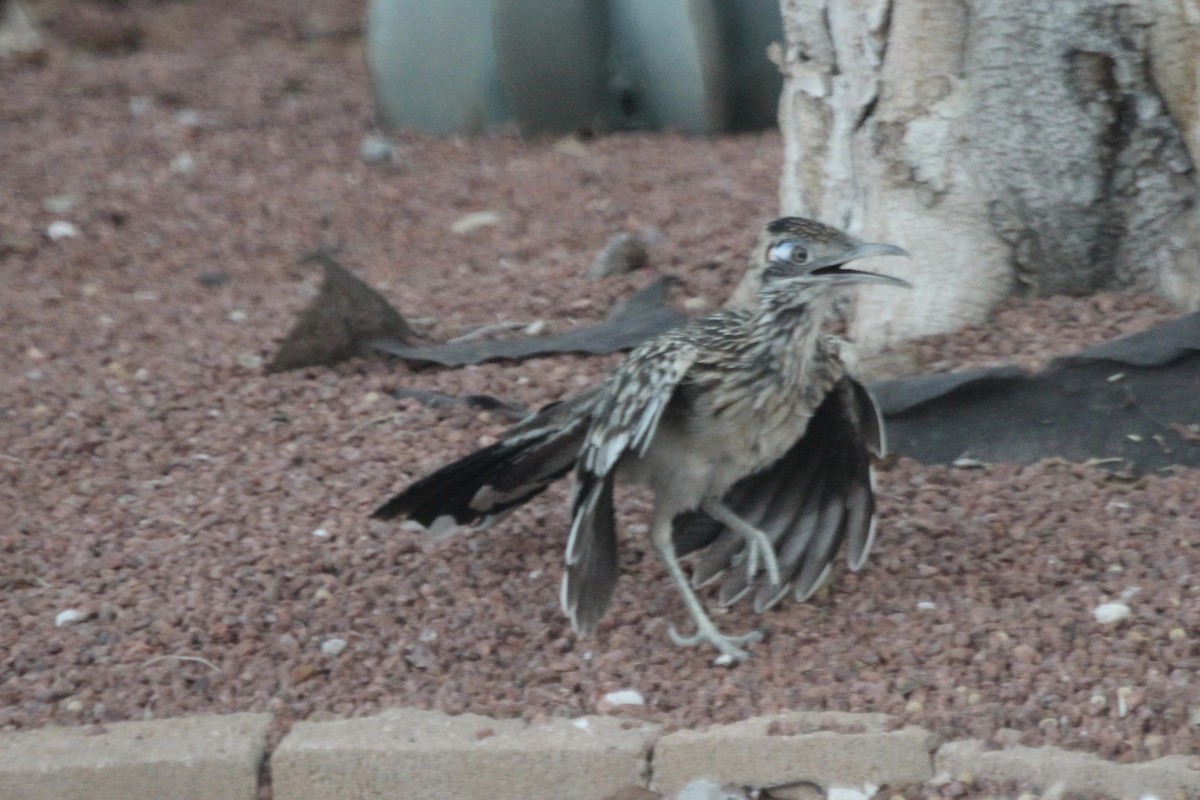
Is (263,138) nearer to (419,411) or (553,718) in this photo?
(419,411)

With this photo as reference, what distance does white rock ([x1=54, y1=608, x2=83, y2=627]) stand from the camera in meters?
4.53

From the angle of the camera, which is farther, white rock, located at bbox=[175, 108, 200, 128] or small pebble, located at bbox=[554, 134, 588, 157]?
white rock, located at bbox=[175, 108, 200, 128]

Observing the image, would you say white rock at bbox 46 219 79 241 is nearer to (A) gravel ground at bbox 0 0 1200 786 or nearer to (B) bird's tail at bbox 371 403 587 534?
(A) gravel ground at bbox 0 0 1200 786

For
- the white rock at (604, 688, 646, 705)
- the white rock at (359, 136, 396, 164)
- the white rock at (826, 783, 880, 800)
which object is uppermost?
the white rock at (359, 136, 396, 164)

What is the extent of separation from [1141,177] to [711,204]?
2.21m

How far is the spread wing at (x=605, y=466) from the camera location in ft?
13.3

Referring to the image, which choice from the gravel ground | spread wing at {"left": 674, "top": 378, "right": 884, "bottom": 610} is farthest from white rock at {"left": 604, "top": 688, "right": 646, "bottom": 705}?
spread wing at {"left": 674, "top": 378, "right": 884, "bottom": 610}

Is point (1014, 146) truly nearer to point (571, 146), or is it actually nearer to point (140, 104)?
point (571, 146)

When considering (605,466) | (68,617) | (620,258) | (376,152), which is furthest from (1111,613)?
(376,152)

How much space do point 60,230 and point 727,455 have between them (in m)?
4.36

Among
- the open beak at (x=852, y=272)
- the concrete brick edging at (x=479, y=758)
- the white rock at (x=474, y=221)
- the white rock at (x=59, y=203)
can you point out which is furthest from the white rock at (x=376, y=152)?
the concrete brick edging at (x=479, y=758)

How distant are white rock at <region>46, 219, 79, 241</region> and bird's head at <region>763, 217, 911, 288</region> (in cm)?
434

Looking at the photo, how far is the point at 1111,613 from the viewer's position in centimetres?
415

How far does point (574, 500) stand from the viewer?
412cm
